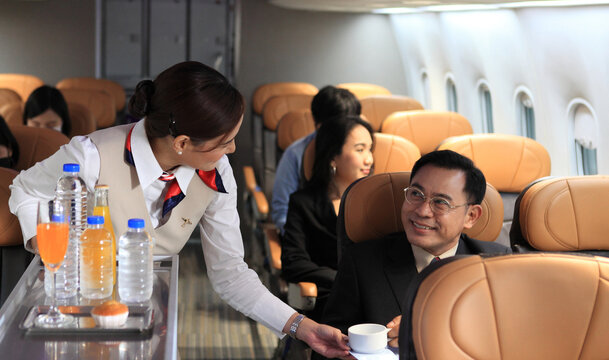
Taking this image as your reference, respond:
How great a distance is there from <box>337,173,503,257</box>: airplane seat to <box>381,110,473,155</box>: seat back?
101 inches

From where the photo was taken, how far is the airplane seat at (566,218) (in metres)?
2.96

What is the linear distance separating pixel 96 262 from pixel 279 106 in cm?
547

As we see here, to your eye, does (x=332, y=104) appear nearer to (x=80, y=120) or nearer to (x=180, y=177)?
(x=80, y=120)

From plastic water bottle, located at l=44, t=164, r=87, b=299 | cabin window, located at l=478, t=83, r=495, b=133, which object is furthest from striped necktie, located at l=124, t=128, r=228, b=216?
cabin window, located at l=478, t=83, r=495, b=133

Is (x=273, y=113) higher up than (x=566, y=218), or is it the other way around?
(x=566, y=218)

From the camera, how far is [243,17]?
33.5ft

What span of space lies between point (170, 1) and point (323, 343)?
8867 millimetres

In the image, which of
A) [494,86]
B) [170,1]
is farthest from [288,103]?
[170,1]

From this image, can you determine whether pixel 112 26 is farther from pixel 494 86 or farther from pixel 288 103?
pixel 494 86

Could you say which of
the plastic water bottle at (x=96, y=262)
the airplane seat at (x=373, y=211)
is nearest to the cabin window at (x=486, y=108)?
the airplane seat at (x=373, y=211)

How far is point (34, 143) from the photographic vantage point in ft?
13.8

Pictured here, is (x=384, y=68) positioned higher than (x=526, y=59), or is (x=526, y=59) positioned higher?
(x=526, y=59)

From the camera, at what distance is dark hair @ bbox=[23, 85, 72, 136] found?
18.9 ft

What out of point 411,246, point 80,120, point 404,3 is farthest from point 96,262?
point 404,3
